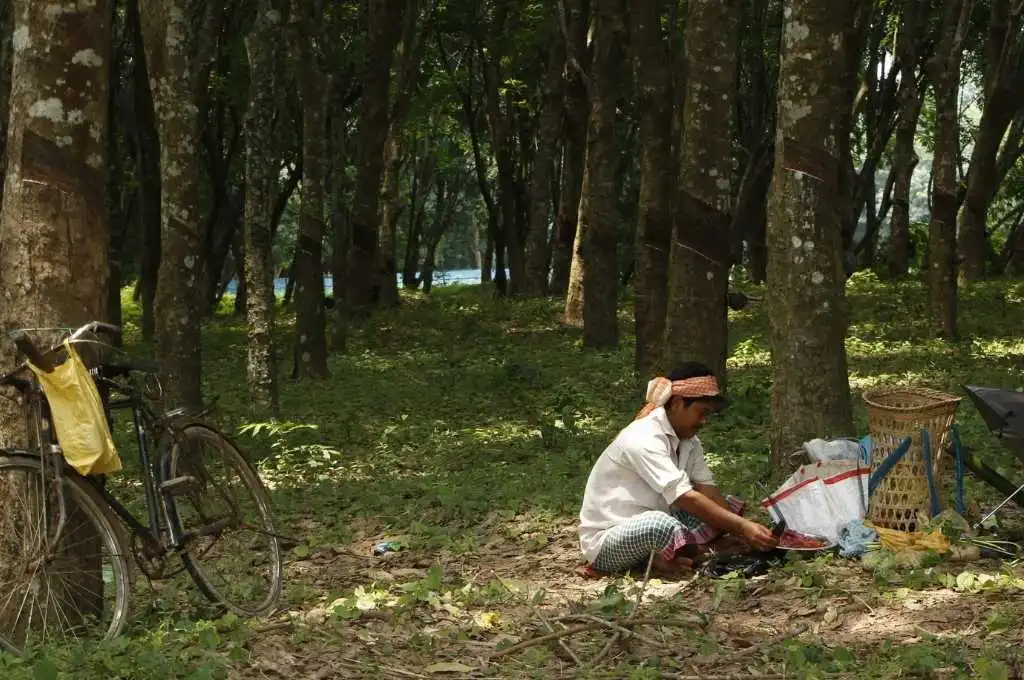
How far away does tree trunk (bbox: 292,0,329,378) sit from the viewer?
49.6ft

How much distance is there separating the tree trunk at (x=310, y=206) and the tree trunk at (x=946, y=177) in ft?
23.6

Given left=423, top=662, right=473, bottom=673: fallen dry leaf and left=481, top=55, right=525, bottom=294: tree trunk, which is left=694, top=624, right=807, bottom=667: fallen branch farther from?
left=481, top=55, right=525, bottom=294: tree trunk

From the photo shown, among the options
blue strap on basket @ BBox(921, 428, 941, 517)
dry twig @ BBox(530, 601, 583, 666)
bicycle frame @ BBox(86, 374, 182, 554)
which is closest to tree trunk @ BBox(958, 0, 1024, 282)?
blue strap on basket @ BBox(921, 428, 941, 517)

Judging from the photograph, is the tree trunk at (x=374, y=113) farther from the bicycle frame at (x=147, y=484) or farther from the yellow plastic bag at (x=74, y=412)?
the yellow plastic bag at (x=74, y=412)

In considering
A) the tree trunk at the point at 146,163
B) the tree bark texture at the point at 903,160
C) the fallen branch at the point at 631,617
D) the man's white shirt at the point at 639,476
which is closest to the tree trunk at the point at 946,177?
the tree bark texture at the point at 903,160

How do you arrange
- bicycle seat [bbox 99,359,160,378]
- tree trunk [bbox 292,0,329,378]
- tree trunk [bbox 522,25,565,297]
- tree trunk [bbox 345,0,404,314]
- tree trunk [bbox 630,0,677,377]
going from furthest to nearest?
tree trunk [bbox 522,25,565,297] < tree trunk [bbox 345,0,404,314] < tree trunk [bbox 292,0,329,378] < tree trunk [bbox 630,0,677,377] < bicycle seat [bbox 99,359,160,378]

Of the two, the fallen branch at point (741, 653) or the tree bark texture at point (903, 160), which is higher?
the tree bark texture at point (903, 160)

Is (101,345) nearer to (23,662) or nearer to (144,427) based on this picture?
(144,427)

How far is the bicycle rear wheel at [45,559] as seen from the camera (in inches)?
221

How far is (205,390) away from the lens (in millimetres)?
16328

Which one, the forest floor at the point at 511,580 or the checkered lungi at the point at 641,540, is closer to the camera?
the forest floor at the point at 511,580

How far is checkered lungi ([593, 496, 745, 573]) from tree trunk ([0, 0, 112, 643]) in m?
2.65

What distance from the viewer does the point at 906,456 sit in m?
6.91

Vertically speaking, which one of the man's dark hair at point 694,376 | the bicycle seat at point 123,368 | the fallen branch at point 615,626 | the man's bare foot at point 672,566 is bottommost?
the fallen branch at point 615,626
